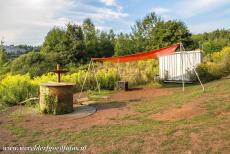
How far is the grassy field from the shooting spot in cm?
470

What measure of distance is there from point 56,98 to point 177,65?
Result: 9250 millimetres

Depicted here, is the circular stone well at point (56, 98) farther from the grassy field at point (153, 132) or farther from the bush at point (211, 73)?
the bush at point (211, 73)

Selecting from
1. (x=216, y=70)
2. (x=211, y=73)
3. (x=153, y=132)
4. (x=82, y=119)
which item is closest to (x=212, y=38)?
(x=216, y=70)

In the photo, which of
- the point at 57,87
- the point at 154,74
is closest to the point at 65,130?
the point at 57,87

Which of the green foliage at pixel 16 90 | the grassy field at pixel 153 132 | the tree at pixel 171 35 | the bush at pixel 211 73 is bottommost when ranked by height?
the grassy field at pixel 153 132

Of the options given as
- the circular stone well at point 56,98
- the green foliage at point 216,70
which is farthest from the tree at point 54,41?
the circular stone well at point 56,98

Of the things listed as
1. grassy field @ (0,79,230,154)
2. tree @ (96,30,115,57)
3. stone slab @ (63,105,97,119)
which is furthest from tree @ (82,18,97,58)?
grassy field @ (0,79,230,154)

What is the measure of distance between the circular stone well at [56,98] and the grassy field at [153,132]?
2.22 feet

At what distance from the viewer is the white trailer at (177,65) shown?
14.7 meters

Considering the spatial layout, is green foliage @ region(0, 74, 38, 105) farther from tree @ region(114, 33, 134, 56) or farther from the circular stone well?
tree @ region(114, 33, 134, 56)

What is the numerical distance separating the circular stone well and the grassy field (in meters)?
0.68

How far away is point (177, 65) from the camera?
15.5 meters

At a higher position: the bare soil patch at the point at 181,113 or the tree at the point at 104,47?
the tree at the point at 104,47

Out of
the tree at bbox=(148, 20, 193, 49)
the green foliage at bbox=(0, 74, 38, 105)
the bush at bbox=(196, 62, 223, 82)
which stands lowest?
the green foliage at bbox=(0, 74, 38, 105)
